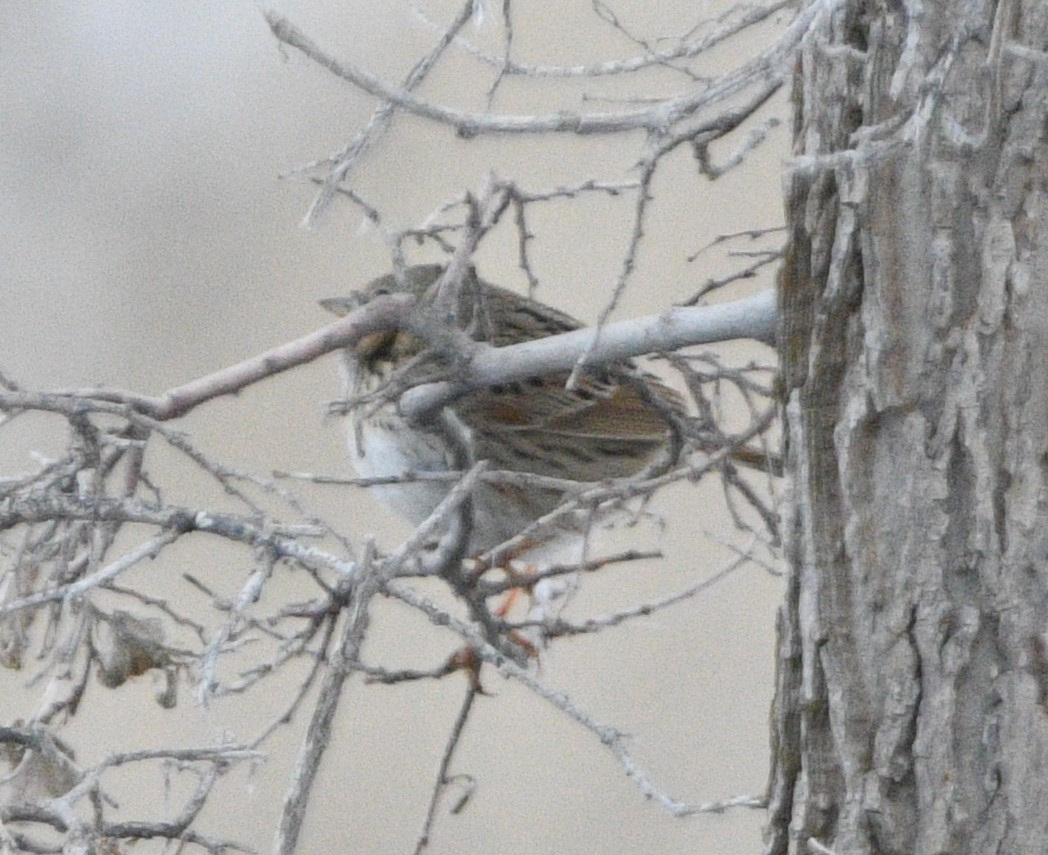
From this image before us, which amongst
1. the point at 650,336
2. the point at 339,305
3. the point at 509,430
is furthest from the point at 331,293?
the point at 650,336

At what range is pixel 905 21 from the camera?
147 centimetres

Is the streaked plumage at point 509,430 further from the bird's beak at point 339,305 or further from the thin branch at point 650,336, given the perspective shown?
the thin branch at point 650,336

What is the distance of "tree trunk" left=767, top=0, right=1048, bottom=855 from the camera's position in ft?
4.82

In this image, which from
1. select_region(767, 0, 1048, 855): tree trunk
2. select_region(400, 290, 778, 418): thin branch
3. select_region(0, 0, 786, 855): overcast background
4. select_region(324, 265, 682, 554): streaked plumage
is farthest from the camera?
select_region(0, 0, 786, 855): overcast background

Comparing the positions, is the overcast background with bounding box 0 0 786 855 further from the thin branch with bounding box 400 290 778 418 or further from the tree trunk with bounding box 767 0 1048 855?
the tree trunk with bounding box 767 0 1048 855

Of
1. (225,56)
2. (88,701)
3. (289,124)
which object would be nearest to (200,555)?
(88,701)

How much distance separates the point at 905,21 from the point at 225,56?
4.52 metres

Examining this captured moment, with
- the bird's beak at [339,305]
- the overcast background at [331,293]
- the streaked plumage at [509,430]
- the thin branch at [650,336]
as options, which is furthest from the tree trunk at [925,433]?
the overcast background at [331,293]

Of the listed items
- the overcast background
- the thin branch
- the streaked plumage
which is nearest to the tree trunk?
the thin branch

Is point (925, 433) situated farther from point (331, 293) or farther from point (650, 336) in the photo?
point (331, 293)

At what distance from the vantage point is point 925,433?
1523 mm

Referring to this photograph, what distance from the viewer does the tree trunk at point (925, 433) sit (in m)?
1.47

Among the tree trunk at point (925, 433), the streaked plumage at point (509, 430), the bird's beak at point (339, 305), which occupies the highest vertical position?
the bird's beak at point (339, 305)

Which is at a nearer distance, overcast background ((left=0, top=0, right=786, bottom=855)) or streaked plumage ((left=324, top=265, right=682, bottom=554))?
streaked plumage ((left=324, top=265, right=682, bottom=554))
